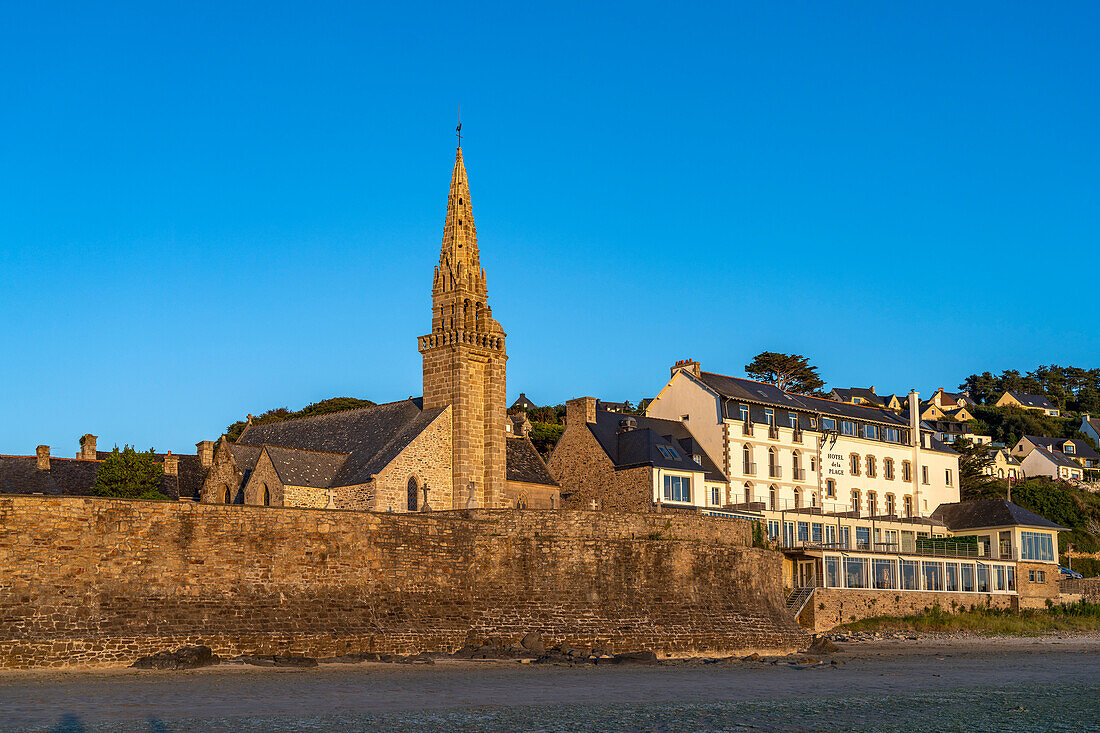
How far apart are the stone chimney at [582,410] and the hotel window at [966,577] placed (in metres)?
18.6

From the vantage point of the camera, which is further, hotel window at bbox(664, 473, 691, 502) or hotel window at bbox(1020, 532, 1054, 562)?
hotel window at bbox(1020, 532, 1054, 562)

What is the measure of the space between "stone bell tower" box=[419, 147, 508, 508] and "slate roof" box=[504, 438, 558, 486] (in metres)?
3.03

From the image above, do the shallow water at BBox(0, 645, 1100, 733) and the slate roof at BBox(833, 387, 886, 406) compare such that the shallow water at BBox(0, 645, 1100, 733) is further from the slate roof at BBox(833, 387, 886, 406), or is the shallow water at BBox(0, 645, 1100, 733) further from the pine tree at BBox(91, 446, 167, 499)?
the slate roof at BBox(833, 387, 886, 406)

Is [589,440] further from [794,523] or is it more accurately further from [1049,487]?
[1049,487]

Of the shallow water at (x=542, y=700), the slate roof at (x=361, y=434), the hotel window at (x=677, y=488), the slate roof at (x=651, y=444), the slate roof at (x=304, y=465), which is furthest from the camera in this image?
the slate roof at (x=651, y=444)

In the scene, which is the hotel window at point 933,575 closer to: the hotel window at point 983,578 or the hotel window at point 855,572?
the hotel window at point 983,578

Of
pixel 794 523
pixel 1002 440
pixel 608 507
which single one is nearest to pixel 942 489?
pixel 794 523

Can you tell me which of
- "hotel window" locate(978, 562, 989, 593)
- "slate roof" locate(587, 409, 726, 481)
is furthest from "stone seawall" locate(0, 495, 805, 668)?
"hotel window" locate(978, 562, 989, 593)

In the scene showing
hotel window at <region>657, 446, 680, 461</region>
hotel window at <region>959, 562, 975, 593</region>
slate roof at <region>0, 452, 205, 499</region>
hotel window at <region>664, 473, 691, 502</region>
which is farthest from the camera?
hotel window at <region>959, 562, 975, 593</region>

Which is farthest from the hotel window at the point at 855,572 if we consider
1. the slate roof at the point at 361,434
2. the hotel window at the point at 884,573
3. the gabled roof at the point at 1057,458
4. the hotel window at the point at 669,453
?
the gabled roof at the point at 1057,458

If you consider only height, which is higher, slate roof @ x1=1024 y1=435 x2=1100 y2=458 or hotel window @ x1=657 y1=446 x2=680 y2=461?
slate roof @ x1=1024 y1=435 x2=1100 y2=458

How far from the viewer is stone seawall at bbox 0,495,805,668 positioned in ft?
86.8

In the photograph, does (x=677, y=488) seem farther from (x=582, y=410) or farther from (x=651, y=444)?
(x=582, y=410)

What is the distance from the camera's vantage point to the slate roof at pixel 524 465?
169 feet
